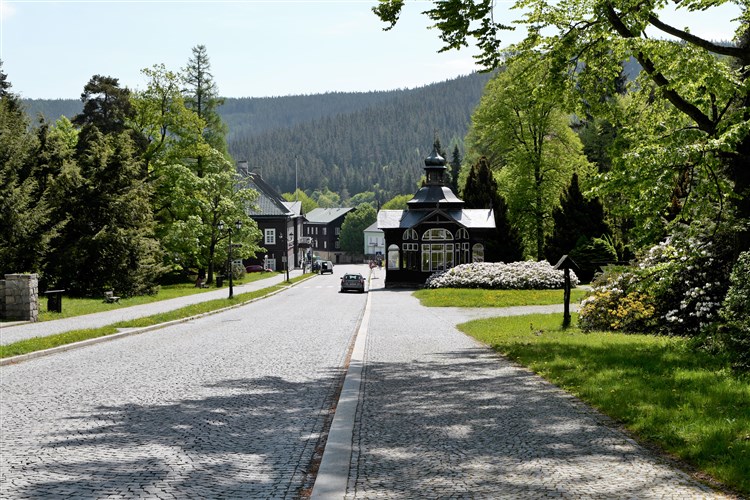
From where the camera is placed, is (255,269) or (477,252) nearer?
(477,252)

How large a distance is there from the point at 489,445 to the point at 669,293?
39.4 ft

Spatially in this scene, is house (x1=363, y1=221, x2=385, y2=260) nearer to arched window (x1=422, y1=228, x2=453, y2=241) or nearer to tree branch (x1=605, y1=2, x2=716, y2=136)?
arched window (x1=422, y1=228, x2=453, y2=241)

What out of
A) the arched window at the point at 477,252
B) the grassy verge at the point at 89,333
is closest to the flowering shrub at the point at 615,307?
the grassy verge at the point at 89,333

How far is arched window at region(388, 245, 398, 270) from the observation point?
53.8 meters

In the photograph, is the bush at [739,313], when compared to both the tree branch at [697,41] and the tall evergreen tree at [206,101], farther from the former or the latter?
the tall evergreen tree at [206,101]

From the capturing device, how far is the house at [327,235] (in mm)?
162250

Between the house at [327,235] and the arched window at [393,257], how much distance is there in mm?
107499

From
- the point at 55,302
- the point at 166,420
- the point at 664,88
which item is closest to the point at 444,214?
the point at 55,302

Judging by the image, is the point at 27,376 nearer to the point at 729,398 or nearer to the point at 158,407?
the point at 158,407

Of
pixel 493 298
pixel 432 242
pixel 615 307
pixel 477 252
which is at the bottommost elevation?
pixel 493 298

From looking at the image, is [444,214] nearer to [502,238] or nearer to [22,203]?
[502,238]

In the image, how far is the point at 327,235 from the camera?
163 m

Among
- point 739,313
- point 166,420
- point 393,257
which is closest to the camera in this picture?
point 166,420

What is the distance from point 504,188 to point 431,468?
170ft
